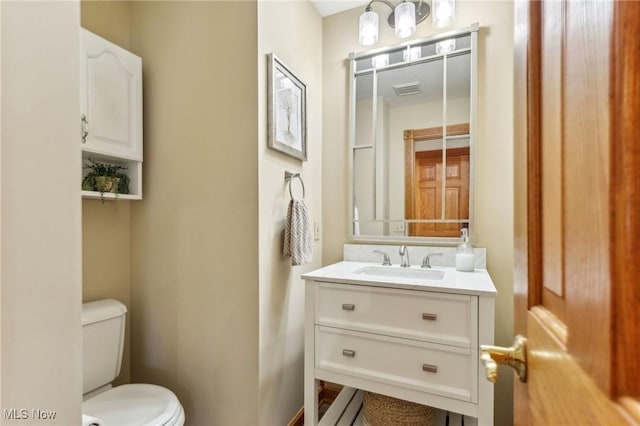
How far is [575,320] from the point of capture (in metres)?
0.31

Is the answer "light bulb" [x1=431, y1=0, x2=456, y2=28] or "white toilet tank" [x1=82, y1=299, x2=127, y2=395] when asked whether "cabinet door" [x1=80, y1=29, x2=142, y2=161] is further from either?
"light bulb" [x1=431, y1=0, x2=456, y2=28]

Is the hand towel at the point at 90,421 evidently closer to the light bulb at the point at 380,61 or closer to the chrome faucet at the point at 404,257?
the chrome faucet at the point at 404,257

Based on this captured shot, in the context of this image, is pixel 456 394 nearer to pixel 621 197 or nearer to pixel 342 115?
pixel 621 197

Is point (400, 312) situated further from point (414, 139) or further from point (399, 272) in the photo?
point (414, 139)

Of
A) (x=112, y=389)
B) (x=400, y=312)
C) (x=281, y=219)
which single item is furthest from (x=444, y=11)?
(x=112, y=389)

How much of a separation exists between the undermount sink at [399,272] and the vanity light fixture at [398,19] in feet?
4.38

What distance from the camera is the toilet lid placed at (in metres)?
1.13

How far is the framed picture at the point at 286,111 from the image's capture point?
56.7 inches

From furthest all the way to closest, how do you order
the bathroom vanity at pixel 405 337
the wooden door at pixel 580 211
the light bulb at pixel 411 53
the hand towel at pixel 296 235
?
the light bulb at pixel 411 53 < the hand towel at pixel 296 235 < the bathroom vanity at pixel 405 337 < the wooden door at pixel 580 211

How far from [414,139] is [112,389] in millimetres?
2000

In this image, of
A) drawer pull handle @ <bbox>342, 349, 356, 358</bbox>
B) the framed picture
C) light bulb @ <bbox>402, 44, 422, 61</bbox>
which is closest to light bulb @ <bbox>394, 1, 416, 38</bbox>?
light bulb @ <bbox>402, 44, 422, 61</bbox>

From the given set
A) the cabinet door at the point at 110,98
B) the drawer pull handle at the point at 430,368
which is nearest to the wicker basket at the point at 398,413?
the drawer pull handle at the point at 430,368

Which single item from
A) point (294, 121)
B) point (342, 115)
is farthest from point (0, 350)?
point (342, 115)

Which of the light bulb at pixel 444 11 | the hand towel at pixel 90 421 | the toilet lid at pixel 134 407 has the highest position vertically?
the light bulb at pixel 444 11
